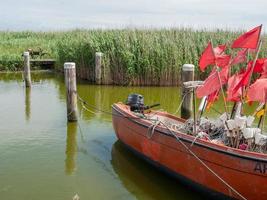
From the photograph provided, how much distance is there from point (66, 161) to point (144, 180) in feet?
5.28

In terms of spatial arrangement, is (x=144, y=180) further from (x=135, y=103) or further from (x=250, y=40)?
(x=250, y=40)

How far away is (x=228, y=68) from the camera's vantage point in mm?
6809

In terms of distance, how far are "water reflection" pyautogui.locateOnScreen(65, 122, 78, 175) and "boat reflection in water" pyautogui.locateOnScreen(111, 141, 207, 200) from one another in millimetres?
738

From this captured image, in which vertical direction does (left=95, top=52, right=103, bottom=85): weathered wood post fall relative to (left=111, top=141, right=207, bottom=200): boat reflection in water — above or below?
above

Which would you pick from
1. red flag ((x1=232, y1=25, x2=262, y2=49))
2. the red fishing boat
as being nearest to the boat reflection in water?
the red fishing boat

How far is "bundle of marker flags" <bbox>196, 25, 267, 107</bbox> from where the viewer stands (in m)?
6.23

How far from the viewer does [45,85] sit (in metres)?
16.7

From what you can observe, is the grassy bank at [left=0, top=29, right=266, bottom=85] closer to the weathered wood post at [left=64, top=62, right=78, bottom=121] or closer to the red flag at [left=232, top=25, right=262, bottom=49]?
the weathered wood post at [left=64, top=62, right=78, bottom=121]

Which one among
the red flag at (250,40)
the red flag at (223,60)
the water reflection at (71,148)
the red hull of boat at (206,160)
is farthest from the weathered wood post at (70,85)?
the red flag at (250,40)

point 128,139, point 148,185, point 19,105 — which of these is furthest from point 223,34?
point 148,185

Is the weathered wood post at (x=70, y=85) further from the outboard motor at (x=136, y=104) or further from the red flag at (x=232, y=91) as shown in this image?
the red flag at (x=232, y=91)

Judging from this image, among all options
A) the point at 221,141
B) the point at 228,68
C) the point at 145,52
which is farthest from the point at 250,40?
the point at 145,52

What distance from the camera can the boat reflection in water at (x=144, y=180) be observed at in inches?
261

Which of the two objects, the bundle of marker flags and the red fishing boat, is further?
the bundle of marker flags
